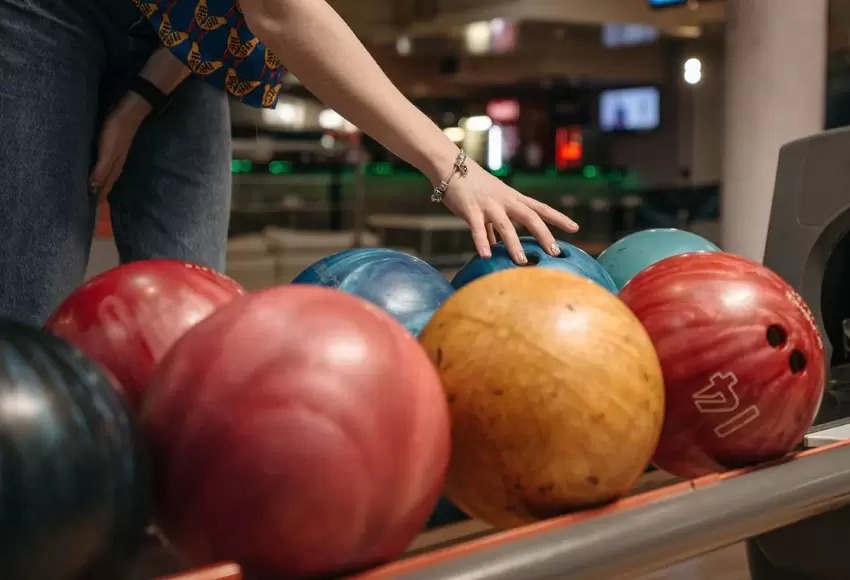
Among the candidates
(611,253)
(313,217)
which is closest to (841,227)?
(611,253)

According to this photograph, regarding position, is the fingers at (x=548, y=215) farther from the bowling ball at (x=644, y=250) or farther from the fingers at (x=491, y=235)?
the bowling ball at (x=644, y=250)

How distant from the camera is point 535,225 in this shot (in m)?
1.27

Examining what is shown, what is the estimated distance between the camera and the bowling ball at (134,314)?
0.94 metres

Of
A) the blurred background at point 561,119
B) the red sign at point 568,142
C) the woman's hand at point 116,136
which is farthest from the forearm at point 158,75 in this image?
the red sign at point 568,142

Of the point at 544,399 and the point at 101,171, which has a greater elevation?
the point at 101,171

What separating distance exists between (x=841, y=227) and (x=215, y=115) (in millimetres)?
1122

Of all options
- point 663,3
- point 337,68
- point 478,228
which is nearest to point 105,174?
point 337,68

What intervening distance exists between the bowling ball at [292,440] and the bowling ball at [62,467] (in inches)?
1.8

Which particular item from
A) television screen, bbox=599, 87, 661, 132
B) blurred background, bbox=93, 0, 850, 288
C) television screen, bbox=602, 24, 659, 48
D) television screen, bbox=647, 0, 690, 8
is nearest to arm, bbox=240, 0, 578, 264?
blurred background, bbox=93, 0, 850, 288

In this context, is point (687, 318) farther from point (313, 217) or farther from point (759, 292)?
point (313, 217)

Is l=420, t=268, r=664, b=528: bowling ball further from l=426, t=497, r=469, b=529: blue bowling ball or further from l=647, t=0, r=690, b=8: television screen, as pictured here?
l=647, t=0, r=690, b=8: television screen

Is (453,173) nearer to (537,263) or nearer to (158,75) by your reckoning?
(537,263)

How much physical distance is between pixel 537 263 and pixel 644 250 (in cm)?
30

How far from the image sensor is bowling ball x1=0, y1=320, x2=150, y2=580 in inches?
25.4
